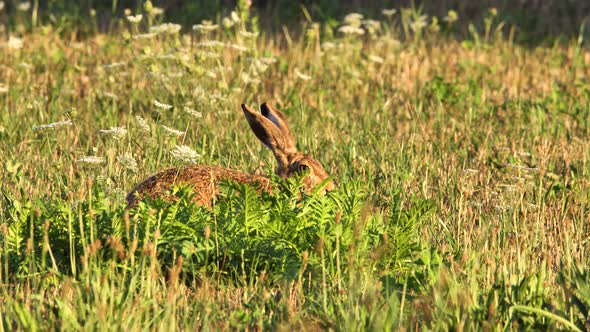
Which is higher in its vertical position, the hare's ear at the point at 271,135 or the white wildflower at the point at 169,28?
the white wildflower at the point at 169,28

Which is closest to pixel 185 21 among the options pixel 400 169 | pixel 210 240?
pixel 400 169

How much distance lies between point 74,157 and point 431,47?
165 inches

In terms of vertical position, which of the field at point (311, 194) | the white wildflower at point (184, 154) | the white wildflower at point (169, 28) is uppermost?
the white wildflower at point (169, 28)

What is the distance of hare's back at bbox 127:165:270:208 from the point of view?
15.6 ft

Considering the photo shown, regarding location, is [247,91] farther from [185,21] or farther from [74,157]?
[185,21]

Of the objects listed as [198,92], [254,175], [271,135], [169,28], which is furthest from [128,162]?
[169,28]

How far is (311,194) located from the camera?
4.42 meters

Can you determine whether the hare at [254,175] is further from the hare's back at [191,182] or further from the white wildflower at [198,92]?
the white wildflower at [198,92]

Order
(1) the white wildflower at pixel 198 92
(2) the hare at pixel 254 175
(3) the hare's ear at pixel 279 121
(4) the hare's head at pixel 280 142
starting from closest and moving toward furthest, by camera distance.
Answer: (2) the hare at pixel 254 175 → (4) the hare's head at pixel 280 142 → (3) the hare's ear at pixel 279 121 → (1) the white wildflower at pixel 198 92

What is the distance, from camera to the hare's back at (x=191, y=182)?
187 inches

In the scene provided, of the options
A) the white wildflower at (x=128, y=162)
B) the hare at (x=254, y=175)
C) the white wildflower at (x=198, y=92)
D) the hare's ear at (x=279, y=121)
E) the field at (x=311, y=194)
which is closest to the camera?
the field at (x=311, y=194)

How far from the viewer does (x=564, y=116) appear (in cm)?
747

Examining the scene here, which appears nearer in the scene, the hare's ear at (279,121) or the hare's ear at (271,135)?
the hare's ear at (271,135)

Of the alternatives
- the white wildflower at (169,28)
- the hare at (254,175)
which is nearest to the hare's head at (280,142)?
the hare at (254,175)
